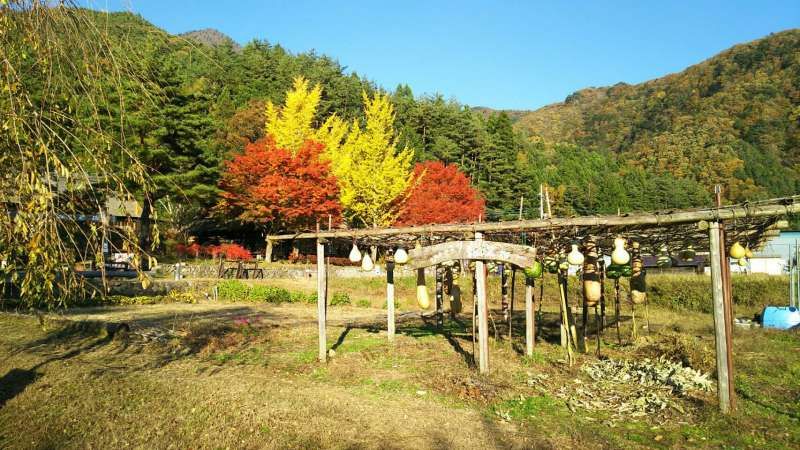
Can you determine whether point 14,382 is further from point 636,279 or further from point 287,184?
point 287,184

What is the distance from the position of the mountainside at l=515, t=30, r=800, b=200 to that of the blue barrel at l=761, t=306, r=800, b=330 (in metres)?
58.3

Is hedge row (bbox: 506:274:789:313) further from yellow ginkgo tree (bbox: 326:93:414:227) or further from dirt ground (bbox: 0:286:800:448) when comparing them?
yellow ginkgo tree (bbox: 326:93:414:227)

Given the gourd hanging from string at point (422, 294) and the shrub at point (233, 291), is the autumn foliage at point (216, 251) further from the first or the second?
the gourd hanging from string at point (422, 294)

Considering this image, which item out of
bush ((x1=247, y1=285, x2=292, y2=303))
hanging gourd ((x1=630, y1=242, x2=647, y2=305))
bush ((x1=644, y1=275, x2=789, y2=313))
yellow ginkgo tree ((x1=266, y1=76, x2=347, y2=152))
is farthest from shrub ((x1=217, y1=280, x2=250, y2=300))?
bush ((x1=644, y1=275, x2=789, y2=313))

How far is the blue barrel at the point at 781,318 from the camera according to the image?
17953 millimetres

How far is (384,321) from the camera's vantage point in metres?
17.2

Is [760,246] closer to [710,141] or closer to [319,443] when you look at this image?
[319,443]

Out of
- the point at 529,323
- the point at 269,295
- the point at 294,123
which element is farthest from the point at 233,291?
the point at 529,323

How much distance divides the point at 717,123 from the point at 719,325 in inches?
4161

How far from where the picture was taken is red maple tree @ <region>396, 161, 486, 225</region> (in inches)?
1385

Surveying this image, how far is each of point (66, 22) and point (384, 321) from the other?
14.2 m

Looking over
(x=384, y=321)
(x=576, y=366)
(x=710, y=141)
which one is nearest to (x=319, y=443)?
(x=576, y=366)

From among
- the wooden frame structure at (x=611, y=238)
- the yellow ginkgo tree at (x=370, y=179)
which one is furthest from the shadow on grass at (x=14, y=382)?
the yellow ginkgo tree at (x=370, y=179)

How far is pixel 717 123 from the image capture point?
→ 9575 centimetres
